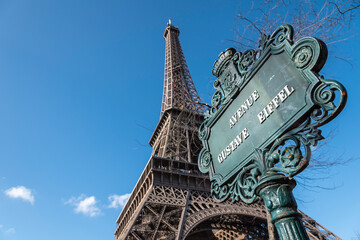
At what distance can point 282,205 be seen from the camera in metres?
1.89

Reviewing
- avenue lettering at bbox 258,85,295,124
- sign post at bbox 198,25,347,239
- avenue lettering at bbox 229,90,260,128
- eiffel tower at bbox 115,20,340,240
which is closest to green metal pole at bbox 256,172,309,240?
sign post at bbox 198,25,347,239

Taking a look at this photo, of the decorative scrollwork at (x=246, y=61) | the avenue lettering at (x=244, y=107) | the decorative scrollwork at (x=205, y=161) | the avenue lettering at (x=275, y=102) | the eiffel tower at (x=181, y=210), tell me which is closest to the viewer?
the avenue lettering at (x=275, y=102)

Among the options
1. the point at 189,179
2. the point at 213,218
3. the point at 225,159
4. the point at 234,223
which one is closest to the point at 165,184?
the point at 189,179

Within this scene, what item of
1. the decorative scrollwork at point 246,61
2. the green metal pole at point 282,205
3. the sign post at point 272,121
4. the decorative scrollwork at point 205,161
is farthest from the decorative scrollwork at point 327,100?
the decorative scrollwork at point 205,161

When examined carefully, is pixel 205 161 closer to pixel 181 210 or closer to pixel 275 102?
pixel 275 102

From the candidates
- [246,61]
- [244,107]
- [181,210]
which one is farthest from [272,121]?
[181,210]

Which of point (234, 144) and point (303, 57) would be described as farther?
point (234, 144)

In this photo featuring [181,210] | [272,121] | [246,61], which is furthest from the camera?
[181,210]

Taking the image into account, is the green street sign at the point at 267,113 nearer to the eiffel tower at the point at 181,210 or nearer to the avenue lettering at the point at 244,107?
the avenue lettering at the point at 244,107

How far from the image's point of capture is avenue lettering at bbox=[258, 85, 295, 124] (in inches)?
84.0

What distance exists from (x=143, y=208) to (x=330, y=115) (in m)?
16.5

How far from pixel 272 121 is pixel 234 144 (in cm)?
54

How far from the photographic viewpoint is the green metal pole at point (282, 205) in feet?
5.93

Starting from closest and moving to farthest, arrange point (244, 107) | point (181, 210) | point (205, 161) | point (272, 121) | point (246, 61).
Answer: point (272, 121)
point (244, 107)
point (246, 61)
point (205, 161)
point (181, 210)
